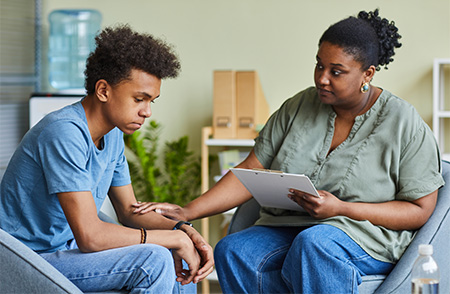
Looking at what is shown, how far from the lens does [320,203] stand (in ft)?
6.12

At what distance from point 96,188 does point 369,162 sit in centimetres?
92

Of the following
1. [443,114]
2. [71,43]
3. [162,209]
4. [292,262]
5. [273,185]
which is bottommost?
[292,262]

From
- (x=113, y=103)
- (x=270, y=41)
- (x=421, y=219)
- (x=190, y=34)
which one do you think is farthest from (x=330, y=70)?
(x=190, y=34)

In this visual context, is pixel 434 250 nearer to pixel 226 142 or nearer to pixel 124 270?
pixel 124 270

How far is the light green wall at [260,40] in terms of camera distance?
3.19 metres

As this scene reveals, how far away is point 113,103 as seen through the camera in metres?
1.67

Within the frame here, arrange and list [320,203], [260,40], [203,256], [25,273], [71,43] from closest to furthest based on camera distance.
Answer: [25,273] < [203,256] < [320,203] < [260,40] < [71,43]

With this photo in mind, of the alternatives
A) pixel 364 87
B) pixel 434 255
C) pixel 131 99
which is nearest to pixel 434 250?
pixel 434 255

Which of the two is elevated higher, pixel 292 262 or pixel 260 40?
pixel 260 40

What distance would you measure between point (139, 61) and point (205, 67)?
1.95 metres

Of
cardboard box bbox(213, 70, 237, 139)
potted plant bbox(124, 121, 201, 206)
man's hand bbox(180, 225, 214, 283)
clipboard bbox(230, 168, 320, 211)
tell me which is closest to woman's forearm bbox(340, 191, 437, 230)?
clipboard bbox(230, 168, 320, 211)

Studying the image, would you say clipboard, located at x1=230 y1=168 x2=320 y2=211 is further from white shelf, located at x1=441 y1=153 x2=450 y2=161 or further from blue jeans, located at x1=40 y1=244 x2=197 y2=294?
white shelf, located at x1=441 y1=153 x2=450 y2=161

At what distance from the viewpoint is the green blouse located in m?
1.89

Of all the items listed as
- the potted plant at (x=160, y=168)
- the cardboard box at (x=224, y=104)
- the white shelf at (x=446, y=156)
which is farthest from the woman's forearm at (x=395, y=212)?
the potted plant at (x=160, y=168)
